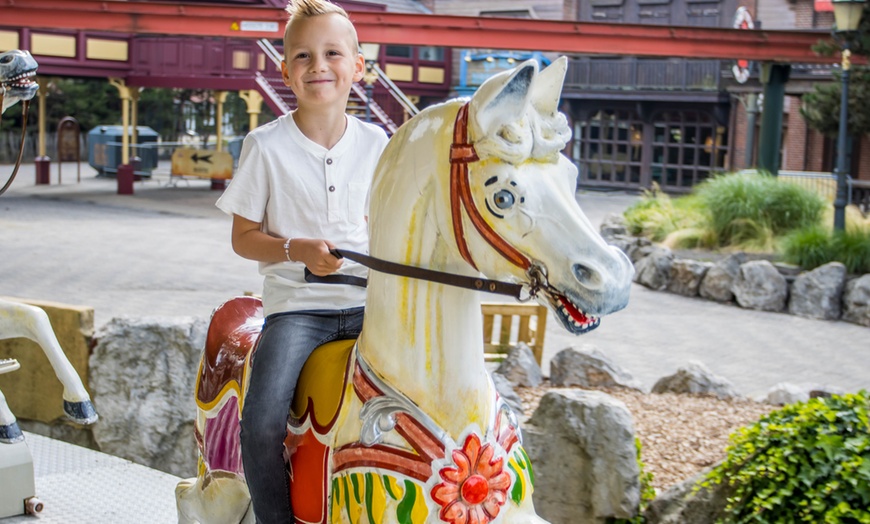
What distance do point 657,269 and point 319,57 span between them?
11.1 metres

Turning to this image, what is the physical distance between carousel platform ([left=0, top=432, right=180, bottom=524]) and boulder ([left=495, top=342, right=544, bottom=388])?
276cm

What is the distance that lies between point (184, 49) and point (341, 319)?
20.7 meters

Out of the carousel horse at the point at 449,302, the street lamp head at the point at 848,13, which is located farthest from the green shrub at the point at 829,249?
the carousel horse at the point at 449,302

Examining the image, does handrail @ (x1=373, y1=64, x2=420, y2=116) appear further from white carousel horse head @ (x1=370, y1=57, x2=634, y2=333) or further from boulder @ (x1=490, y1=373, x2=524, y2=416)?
white carousel horse head @ (x1=370, y1=57, x2=634, y2=333)

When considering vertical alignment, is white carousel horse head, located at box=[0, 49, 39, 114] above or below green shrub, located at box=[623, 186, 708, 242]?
above

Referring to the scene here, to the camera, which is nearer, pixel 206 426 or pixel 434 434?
pixel 434 434

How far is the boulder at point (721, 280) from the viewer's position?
12391 mm

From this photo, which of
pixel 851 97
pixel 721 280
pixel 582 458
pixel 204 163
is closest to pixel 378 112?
pixel 204 163

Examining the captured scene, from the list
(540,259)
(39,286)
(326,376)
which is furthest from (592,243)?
(39,286)

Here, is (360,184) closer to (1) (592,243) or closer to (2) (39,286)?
(1) (592,243)

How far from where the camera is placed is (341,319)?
2.53 meters

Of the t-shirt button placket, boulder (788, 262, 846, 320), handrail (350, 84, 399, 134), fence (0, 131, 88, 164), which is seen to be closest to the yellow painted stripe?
the t-shirt button placket

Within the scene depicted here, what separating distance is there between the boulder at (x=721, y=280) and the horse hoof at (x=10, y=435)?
9.82 metres

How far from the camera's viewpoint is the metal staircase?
20.9m
